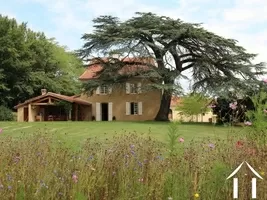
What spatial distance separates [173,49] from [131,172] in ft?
117

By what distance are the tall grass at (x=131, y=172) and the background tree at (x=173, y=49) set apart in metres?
31.1

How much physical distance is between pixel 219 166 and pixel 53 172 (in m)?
1.55

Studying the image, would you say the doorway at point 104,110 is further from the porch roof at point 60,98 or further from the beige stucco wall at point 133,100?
the porch roof at point 60,98

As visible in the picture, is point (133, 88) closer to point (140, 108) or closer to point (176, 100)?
point (140, 108)

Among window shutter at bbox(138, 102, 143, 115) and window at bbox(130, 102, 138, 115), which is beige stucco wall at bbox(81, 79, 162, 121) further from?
window at bbox(130, 102, 138, 115)

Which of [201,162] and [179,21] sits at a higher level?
[179,21]

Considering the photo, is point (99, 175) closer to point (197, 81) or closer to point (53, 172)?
point (53, 172)

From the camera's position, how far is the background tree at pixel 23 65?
51.3m

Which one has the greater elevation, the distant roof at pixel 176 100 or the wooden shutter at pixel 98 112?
the distant roof at pixel 176 100

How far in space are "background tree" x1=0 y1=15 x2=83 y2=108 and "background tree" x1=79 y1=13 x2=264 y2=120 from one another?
1007cm

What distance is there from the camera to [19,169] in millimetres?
4293

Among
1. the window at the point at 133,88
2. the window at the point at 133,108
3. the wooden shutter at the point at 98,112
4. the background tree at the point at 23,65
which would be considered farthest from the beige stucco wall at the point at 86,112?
the window at the point at 133,88

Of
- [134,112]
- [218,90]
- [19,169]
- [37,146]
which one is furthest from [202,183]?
[134,112]

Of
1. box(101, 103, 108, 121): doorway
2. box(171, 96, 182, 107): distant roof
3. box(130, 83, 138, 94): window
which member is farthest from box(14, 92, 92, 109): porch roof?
box(171, 96, 182, 107): distant roof
